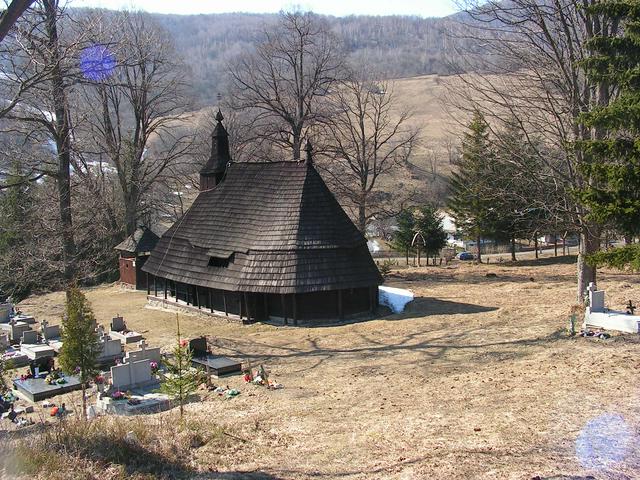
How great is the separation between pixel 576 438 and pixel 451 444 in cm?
192

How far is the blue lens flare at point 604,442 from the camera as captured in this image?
27.5 ft

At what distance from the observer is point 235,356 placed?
18.0 m

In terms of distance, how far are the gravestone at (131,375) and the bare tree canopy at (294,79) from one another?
20.5 metres

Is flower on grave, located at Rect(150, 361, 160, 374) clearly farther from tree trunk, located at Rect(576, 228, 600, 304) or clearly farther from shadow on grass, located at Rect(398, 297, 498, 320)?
tree trunk, located at Rect(576, 228, 600, 304)

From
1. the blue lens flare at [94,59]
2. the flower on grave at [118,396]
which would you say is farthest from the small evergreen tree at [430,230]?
the flower on grave at [118,396]

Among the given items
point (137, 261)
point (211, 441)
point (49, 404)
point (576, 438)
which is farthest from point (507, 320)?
point (137, 261)

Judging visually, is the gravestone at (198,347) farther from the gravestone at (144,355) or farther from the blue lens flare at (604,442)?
the blue lens flare at (604,442)

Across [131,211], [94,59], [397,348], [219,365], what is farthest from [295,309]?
[131,211]

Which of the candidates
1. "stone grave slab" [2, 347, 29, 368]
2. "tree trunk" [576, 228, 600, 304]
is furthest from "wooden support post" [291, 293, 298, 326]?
"tree trunk" [576, 228, 600, 304]

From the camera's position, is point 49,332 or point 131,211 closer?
point 49,332

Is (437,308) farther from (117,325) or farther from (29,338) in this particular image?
(29,338)

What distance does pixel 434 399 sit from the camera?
40.0 feet

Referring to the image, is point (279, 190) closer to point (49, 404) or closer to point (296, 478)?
point (49, 404)

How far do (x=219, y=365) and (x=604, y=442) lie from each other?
33.7 feet
